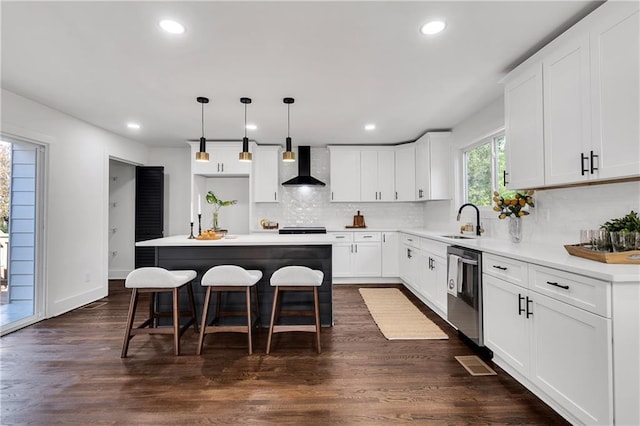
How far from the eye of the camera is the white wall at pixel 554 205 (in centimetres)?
204

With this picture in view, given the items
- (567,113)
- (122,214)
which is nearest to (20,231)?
(122,214)

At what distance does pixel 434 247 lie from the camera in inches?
144

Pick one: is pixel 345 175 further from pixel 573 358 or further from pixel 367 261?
pixel 573 358

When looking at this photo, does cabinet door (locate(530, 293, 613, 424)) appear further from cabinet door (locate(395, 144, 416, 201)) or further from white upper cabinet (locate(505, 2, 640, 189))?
cabinet door (locate(395, 144, 416, 201))

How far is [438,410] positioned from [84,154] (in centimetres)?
497

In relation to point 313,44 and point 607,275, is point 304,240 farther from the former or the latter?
point 607,275

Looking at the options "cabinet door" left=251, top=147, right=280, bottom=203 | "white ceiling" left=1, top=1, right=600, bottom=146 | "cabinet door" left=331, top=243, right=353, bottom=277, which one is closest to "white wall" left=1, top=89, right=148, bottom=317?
"white ceiling" left=1, top=1, right=600, bottom=146

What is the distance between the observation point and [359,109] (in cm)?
367

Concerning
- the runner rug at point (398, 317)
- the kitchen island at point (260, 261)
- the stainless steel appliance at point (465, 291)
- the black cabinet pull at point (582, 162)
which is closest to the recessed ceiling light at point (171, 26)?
the kitchen island at point (260, 261)

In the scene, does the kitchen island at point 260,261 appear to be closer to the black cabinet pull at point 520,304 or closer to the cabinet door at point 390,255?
the black cabinet pull at point 520,304

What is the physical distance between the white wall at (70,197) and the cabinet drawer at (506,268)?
4693 millimetres

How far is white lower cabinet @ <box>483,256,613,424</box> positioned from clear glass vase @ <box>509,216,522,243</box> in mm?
663

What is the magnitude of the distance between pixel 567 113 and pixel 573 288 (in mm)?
1173

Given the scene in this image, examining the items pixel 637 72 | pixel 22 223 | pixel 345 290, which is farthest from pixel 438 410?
pixel 22 223
